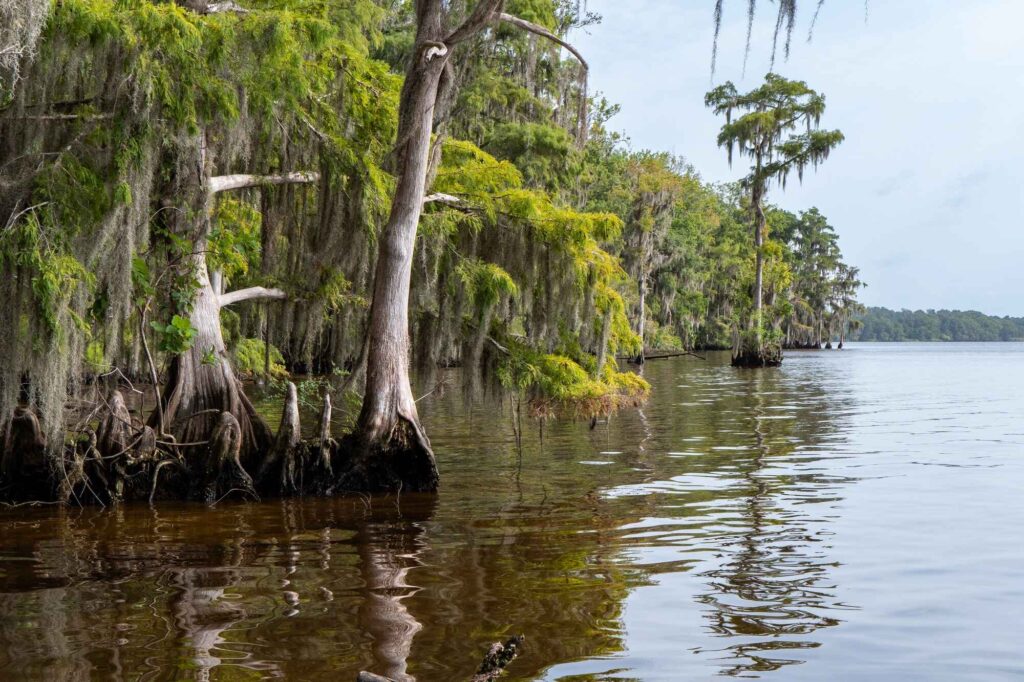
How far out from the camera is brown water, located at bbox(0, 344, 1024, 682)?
4.98 metres

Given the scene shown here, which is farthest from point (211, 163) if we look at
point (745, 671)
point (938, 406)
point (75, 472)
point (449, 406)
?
point (938, 406)

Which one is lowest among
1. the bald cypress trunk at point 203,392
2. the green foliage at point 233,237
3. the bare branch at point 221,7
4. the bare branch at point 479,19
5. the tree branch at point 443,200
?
the bald cypress trunk at point 203,392

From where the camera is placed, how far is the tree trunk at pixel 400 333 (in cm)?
1017

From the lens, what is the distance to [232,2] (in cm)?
1056

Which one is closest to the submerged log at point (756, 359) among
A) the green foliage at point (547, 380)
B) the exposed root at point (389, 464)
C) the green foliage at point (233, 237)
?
the green foliage at point (547, 380)

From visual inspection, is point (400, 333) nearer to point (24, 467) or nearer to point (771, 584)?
point (24, 467)

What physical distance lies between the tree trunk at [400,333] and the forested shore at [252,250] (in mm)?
23

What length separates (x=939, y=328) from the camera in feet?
580

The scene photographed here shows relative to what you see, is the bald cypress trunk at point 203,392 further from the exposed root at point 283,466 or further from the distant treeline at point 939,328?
the distant treeline at point 939,328

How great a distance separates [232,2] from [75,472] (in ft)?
16.9

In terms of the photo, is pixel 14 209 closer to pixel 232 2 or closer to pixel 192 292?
pixel 192 292

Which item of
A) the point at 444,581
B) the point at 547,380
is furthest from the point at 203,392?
the point at 444,581

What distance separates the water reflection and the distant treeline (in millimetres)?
175855

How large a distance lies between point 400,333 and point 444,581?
14.5ft
